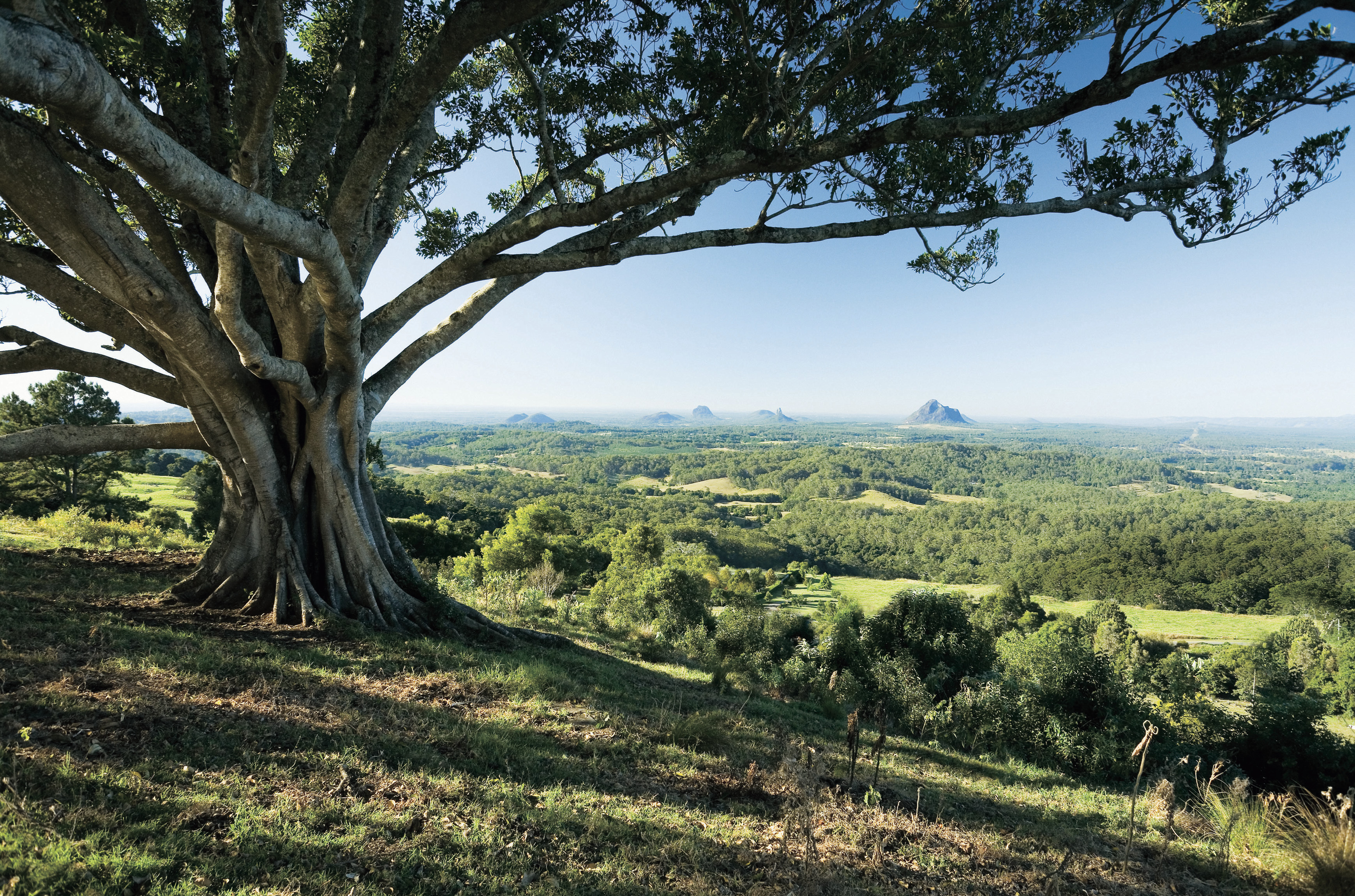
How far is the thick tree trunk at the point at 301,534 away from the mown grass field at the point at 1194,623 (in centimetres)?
7709

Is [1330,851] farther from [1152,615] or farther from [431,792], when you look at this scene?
[1152,615]

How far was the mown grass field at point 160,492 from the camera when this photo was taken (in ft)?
127

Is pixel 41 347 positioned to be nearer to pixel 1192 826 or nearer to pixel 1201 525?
pixel 1192 826

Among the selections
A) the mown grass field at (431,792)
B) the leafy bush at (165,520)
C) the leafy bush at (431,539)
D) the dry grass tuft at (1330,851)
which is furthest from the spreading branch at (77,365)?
the leafy bush at (431,539)

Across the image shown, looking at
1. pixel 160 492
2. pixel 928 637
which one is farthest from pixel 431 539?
pixel 160 492

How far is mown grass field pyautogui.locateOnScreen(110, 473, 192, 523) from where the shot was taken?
38688 mm

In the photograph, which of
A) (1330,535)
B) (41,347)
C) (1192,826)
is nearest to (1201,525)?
(1330,535)

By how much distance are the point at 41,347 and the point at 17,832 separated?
7.94 metres

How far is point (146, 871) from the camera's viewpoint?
221cm

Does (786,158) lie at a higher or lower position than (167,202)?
lower

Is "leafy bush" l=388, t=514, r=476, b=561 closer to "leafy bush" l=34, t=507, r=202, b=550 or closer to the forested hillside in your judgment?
the forested hillside

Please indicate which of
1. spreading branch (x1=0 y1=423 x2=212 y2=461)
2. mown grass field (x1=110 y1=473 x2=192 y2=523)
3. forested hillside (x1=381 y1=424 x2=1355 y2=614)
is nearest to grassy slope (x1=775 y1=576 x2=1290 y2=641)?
forested hillside (x1=381 y1=424 x2=1355 y2=614)

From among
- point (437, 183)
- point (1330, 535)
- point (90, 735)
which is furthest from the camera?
point (1330, 535)

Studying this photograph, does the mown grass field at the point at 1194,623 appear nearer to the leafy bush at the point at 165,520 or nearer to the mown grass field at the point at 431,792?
the mown grass field at the point at 431,792
